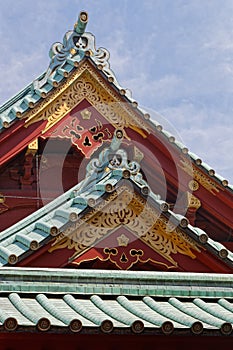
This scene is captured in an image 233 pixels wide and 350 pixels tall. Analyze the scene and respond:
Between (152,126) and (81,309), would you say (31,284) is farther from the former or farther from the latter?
(152,126)

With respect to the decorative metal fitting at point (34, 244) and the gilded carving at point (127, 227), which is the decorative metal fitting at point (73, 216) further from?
the decorative metal fitting at point (34, 244)

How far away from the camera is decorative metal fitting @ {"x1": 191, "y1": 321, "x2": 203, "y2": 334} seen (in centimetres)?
497

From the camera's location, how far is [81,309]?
512 cm

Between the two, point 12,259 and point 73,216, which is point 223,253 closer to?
point 73,216


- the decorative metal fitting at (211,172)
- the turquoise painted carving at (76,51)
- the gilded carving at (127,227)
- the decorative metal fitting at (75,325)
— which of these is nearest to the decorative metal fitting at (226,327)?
the decorative metal fitting at (75,325)

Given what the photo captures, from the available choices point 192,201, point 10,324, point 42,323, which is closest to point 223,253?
point 42,323

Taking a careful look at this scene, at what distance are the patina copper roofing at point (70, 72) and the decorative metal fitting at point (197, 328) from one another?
4653 millimetres

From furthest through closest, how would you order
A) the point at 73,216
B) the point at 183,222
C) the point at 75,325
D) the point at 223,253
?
the point at 223,253, the point at 183,222, the point at 73,216, the point at 75,325

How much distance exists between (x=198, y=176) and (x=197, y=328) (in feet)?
15.6

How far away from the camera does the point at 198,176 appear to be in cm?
959

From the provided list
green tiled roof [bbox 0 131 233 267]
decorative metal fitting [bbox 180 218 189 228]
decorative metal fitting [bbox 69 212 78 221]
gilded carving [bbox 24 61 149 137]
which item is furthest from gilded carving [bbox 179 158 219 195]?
decorative metal fitting [bbox 69 212 78 221]

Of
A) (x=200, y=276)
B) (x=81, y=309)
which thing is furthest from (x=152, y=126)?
(x=81, y=309)

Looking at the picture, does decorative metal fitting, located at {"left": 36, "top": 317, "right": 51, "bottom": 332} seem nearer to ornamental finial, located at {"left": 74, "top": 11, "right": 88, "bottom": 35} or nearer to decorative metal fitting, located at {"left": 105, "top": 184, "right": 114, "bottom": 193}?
decorative metal fitting, located at {"left": 105, "top": 184, "right": 114, "bottom": 193}

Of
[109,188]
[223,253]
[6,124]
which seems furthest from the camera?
[6,124]
